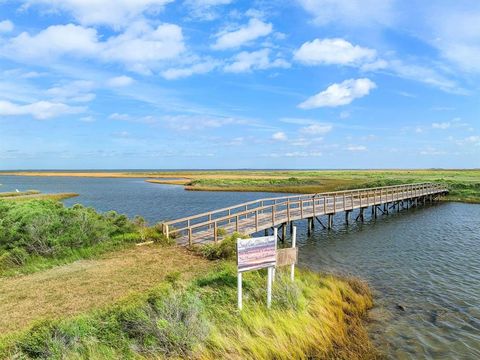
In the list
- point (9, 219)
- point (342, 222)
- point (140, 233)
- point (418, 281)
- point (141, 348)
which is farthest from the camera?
point (342, 222)

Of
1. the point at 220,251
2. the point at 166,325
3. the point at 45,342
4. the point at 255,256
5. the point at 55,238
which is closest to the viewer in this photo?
the point at 45,342

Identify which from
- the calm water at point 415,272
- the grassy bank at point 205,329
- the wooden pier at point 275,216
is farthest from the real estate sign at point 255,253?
the wooden pier at point 275,216

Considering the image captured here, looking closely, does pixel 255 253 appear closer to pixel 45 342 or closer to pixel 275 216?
pixel 45 342

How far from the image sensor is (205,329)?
22.5 feet

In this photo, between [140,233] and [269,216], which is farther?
[269,216]

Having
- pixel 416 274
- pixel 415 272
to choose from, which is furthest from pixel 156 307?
pixel 415 272

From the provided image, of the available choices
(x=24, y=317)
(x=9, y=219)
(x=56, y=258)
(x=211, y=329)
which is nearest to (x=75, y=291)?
(x=24, y=317)

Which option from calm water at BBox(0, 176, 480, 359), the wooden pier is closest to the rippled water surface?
calm water at BBox(0, 176, 480, 359)

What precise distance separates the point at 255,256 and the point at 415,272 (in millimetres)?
8805

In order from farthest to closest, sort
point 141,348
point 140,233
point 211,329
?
point 140,233, point 211,329, point 141,348

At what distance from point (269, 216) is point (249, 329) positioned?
14391mm

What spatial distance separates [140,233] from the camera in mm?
16172

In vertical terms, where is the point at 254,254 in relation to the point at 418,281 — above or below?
above

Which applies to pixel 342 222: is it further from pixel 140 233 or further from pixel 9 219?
pixel 9 219
